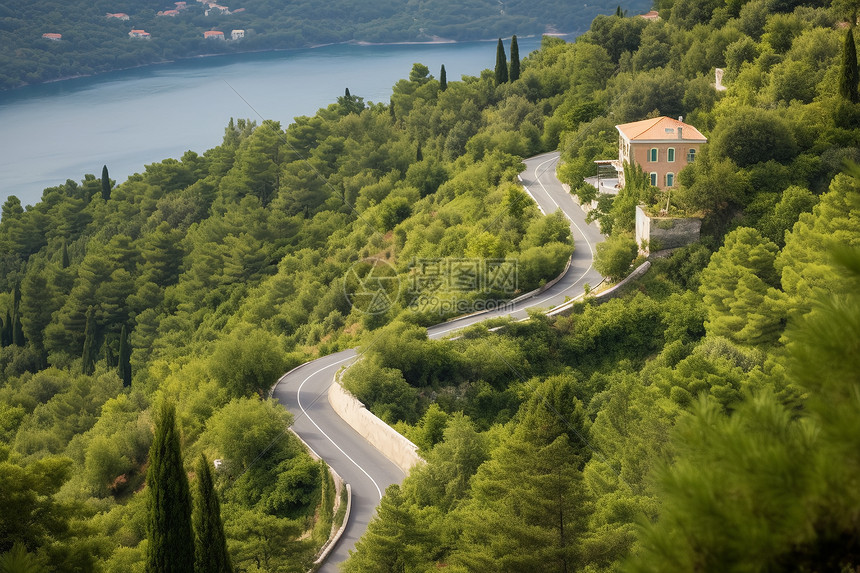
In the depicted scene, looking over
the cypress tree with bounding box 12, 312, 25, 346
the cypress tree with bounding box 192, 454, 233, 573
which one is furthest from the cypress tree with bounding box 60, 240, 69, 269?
the cypress tree with bounding box 192, 454, 233, 573

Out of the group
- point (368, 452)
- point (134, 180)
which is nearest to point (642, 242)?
point (368, 452)

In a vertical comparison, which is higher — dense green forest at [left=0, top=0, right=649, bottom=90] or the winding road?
dense green forest at [left=0, top=0, right=649, bottom=90]

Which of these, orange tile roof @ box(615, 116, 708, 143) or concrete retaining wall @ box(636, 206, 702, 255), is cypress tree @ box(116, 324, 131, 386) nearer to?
orange tile roof @ box(615, 116, 708, 143)

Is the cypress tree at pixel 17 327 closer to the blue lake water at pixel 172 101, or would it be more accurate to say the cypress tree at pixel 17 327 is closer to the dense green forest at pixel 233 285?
the dense green forest at pixel 233 285

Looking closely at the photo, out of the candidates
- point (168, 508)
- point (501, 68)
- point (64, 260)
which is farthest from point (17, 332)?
point (168, 508)

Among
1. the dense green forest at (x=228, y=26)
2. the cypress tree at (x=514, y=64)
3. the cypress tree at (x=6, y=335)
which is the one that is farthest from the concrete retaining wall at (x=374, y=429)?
the dense green forest at (x=228, y=26)

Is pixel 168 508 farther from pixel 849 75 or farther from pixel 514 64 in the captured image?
pixel 514 64

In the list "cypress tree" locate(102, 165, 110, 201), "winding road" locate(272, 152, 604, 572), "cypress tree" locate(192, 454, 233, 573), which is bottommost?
"cypress tree" locate(102, 165, 110, 201)
